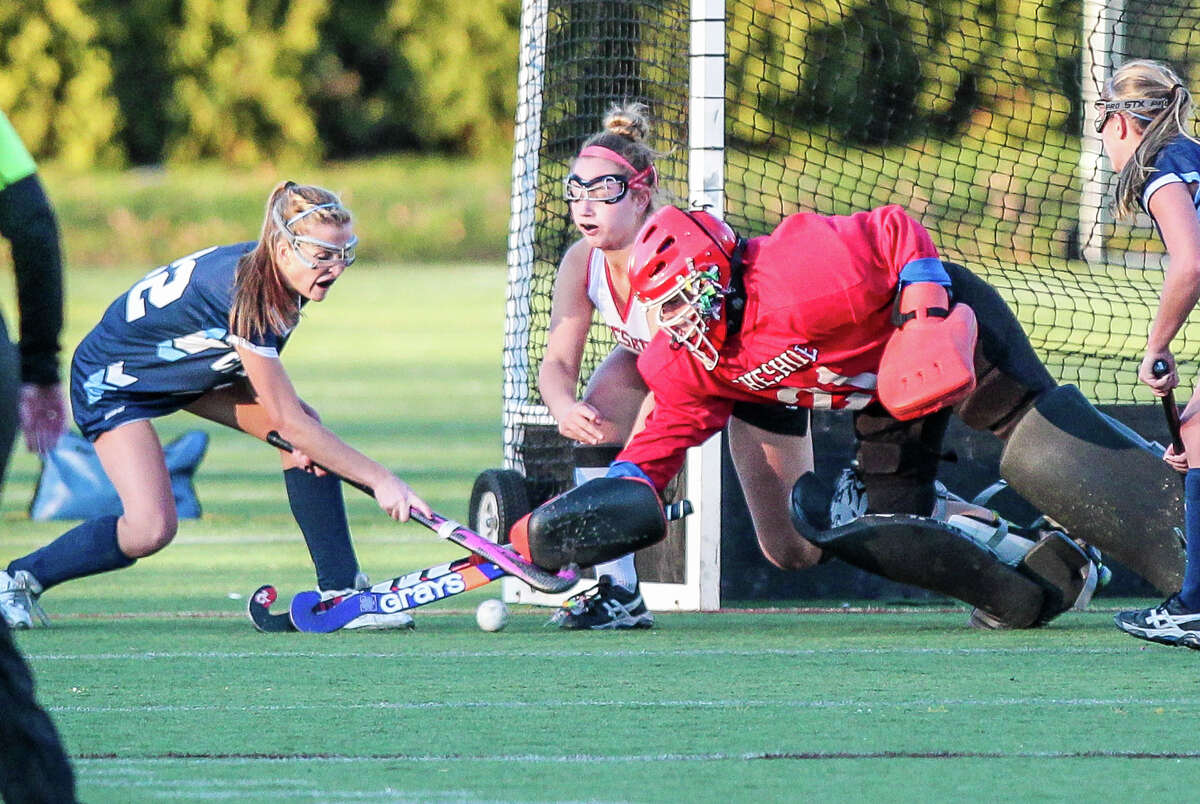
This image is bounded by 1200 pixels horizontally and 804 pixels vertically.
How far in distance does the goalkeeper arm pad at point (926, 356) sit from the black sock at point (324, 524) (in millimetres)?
1578

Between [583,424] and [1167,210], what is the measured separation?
1.49 m

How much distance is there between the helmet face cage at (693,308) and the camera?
430 centimetres

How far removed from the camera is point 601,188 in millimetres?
4945

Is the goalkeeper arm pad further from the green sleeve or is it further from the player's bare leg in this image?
the green sleeve

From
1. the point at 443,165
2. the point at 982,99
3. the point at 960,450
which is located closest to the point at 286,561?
the point at 960,450

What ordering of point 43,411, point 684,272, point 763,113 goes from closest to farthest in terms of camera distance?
point 43,411 < point 684,272 < point 763,113

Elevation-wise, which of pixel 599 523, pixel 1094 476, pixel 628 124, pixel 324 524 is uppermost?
pixel 628 124

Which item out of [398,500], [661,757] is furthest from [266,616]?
[661,757]

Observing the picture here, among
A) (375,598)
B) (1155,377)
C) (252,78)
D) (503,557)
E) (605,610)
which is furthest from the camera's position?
(252,78)

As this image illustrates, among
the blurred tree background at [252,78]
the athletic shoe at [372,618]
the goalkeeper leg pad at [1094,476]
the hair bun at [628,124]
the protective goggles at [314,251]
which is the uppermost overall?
the blurred tree background at [252,78]

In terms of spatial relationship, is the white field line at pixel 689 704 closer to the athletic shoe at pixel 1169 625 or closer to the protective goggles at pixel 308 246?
the athletic shoe at pixel 1169 625

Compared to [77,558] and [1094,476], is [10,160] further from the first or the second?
[1094,476]

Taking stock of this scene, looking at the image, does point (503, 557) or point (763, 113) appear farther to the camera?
point (763, 113)

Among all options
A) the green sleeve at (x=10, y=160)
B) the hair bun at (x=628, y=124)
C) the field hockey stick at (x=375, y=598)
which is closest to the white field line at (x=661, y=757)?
the green sleeve at (x=10, y=160)
